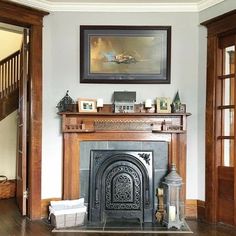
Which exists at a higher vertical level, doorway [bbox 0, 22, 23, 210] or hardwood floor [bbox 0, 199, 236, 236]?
doorway [bbox 0, 22, 23, 210]

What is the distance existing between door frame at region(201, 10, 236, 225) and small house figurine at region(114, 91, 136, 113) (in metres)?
0.92

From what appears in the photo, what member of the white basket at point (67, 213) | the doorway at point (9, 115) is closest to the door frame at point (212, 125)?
the white basket at point (67, 213)

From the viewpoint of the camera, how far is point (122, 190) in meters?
4.18

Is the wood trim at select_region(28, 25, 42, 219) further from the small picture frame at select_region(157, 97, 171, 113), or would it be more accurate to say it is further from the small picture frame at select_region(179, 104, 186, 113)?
the small picture frame at select_region(179, 104, 186, 113)

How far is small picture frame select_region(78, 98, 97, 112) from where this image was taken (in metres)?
4.24

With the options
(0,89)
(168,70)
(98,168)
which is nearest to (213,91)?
(168,70)

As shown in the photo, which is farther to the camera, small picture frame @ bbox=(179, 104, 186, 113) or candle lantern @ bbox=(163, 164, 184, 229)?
small picture frame @ bbox=(179, 104, 186, 113)

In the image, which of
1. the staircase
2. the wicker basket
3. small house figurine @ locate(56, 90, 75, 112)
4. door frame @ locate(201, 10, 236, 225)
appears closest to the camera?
door frame @ locate(201, 10, 236, 225)

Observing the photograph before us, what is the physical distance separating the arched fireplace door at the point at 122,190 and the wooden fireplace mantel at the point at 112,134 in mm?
235

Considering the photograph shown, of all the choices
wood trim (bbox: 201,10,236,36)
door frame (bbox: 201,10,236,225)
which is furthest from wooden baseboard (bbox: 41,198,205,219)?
wood trim (bbox: 201,10,236,36)

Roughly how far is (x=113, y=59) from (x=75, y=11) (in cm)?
77

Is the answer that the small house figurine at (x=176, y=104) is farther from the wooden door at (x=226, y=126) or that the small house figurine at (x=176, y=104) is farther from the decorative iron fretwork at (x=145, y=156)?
the decorative iron fretwork at (x=145, y=156)

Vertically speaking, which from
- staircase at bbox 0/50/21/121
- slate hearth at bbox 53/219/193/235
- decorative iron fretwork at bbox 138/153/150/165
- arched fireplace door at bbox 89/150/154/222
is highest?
staircase at bbox 0/50/21/121

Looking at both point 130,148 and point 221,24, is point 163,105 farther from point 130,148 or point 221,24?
point 221,24
